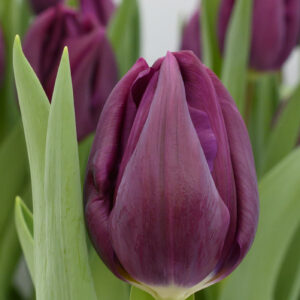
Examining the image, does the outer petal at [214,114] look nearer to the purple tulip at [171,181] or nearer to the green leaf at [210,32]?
the purple tulip at [171,181]

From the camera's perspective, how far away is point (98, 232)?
22 cm

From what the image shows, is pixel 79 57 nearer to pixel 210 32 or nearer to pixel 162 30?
pixel 210 32

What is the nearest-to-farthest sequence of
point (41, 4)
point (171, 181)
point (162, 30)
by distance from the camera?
point (171, 181), point (41, 4), point (162, 30)

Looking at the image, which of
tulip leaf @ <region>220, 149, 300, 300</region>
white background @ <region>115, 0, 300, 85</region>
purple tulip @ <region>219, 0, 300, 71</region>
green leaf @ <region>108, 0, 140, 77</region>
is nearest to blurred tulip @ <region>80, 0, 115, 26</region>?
green leaf @ <region>108, 0, 140, 77</region>

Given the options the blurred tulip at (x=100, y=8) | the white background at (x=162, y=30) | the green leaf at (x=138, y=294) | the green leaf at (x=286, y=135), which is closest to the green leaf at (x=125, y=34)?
the blurred tulip at (x=100, y=8)

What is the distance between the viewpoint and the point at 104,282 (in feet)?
0.93

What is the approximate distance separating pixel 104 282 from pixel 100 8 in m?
0.30

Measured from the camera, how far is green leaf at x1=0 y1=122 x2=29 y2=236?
16.5 inches

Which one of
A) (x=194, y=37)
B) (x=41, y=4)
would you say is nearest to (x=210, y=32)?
(x=194, y=37)

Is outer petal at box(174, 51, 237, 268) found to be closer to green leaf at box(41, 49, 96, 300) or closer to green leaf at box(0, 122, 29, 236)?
green leaf at box(41, 49, 96, 300)

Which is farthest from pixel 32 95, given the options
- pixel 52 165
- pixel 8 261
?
pixel 8 261

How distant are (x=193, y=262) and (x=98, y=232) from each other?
0.11 ft

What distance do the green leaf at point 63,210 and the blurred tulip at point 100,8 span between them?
0.95ft

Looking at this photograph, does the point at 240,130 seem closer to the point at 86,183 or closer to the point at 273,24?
the point at 86,183
